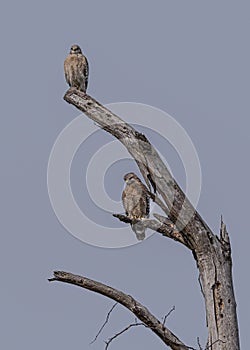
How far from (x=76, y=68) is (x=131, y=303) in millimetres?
7747

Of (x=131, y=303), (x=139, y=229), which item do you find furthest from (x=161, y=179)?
(x=139, y=229)

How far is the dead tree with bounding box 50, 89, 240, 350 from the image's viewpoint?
8.12m

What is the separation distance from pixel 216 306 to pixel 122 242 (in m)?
3.36

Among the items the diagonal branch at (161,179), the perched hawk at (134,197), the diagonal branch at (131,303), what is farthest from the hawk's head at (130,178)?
the diagonal branch at (131,303)


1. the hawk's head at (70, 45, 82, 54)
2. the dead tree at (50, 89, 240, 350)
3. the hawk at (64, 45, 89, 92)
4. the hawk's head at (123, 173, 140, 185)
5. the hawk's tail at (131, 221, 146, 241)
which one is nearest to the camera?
the dead tree at (50, 89, 240, 350)

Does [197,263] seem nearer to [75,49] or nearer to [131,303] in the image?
[131,303]

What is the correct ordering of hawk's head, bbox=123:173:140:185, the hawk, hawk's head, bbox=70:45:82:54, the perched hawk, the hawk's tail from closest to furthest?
the hawk's tail < the perched hawk < hawk's head, bbox=123:173:140:185 < the hawk < hawk's head, bbox=70:45:82:54

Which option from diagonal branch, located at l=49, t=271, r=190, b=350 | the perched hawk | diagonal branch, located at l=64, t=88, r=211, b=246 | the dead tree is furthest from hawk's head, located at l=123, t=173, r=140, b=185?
diagonal branch, located at l=49, t=271, r=190, b=350

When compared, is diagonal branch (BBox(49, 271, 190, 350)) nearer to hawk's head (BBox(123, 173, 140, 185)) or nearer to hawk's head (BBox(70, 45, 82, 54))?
hawk's head (BBox(123, 173, 140, 185))

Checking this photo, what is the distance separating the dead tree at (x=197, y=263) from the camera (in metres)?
8.12

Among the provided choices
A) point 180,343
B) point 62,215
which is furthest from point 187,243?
point 62,215

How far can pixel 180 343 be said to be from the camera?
8.17 meters

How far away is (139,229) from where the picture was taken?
10.0m

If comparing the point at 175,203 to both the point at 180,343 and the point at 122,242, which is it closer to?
the point at 180,343
